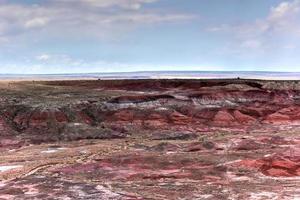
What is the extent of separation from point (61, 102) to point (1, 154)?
25.3 m

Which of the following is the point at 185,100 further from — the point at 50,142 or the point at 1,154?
the point at 1,154

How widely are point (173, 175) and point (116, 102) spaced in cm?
4382

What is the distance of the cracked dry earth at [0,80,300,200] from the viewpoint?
147 ft

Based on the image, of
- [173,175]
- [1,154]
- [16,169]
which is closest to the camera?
[173,175]

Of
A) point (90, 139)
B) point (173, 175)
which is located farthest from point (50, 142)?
point (173, 175)

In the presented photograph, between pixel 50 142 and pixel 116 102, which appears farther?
pixel 116 102

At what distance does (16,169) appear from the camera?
5281 centimetres

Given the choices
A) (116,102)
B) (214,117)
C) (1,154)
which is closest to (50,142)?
(1,154)

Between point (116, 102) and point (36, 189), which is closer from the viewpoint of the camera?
point (36, 189)

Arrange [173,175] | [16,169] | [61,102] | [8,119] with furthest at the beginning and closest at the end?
[61,102] < [8,119] < [16,169] < [173,175]

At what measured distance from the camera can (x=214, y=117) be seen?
8775 cm

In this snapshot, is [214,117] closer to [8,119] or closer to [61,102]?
[61,102]

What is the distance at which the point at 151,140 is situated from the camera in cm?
7506

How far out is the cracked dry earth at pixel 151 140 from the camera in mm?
44688
